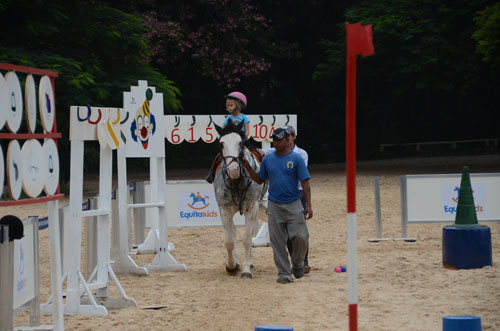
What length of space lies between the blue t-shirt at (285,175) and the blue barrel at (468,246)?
7.14ft

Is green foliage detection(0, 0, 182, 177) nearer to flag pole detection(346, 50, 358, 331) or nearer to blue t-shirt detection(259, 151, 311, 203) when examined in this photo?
blue t-shirt detection(259, 151, 311, 203)

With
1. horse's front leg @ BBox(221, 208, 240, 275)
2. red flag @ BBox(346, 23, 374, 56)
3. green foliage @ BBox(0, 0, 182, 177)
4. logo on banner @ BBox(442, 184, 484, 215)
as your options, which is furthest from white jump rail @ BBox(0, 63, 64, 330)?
green foliage @ BBox(0, 0, 182, 177)

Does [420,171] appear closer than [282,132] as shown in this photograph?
No

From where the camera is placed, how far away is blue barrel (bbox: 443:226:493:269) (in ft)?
37.9

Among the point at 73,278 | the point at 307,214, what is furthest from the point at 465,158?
the point at 73,278

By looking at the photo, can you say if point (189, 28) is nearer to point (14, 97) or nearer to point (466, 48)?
point (466, 48)

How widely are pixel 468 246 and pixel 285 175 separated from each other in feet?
8.65

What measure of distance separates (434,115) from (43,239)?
3330cm

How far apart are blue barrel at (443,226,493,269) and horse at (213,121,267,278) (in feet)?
8.60

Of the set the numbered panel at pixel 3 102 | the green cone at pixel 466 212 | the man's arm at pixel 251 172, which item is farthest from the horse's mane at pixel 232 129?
the numbered panel at pixel 3 102

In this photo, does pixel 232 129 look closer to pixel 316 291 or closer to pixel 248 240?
pixel 248 240

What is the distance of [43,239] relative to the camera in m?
16.0

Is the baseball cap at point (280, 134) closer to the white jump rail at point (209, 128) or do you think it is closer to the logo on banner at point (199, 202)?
the white jump rail at point (209, 128)

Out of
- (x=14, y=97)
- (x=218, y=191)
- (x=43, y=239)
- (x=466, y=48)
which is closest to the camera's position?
(x=14, y=97)
